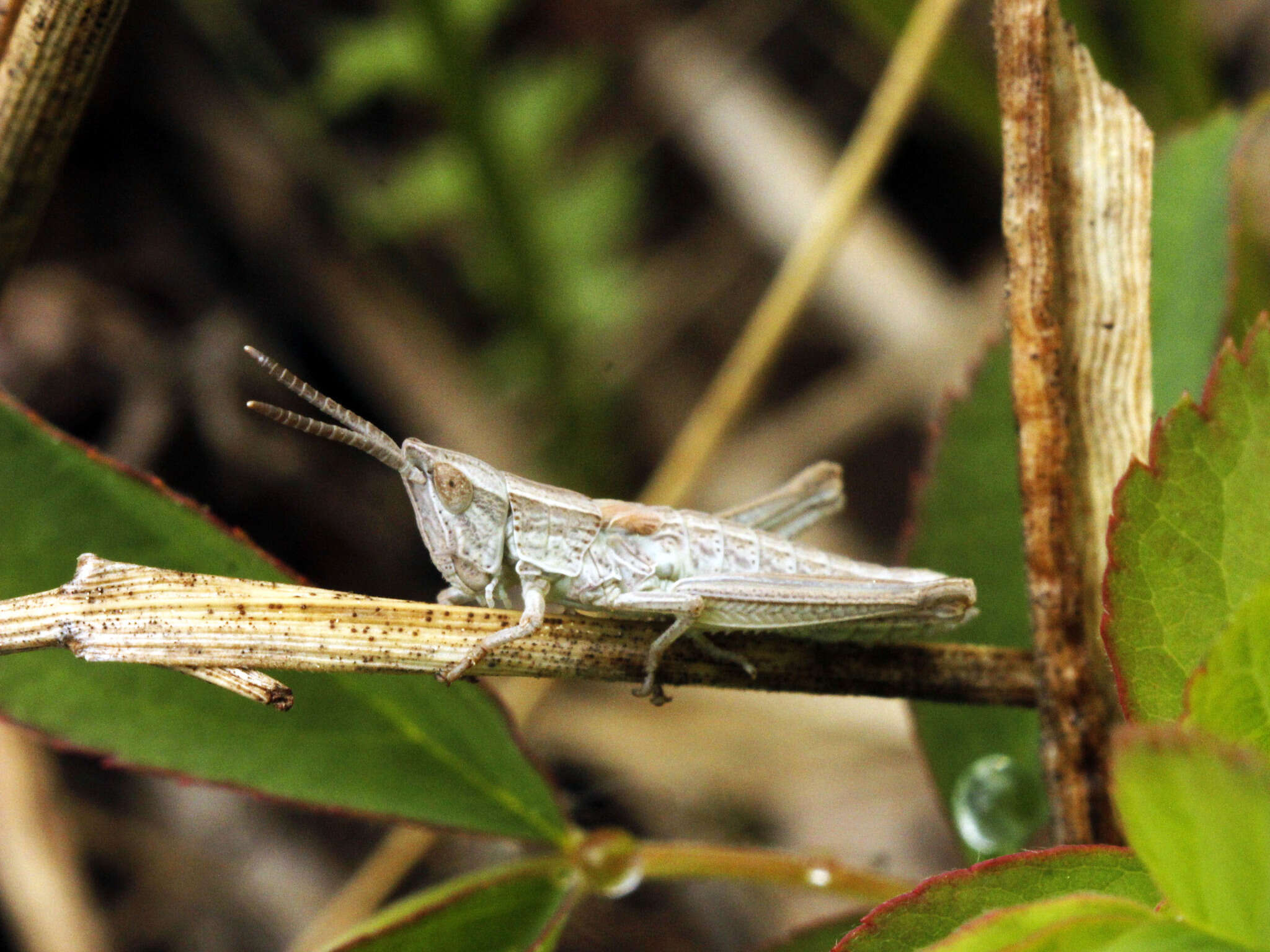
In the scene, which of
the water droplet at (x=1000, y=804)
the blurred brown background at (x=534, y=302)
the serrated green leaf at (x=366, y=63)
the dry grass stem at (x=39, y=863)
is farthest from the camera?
the serrated green leaf at (x=366, y=63)

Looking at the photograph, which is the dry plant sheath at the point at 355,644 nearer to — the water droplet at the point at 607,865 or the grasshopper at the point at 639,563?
the grasshopper at the point at 639,563

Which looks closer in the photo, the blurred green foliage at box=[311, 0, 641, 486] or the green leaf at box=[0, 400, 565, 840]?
the green leaf at box=[0, 400, 565, 840]

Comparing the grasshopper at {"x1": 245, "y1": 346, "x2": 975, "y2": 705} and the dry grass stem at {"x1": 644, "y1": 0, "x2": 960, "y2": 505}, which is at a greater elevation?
the dry grass stem at {"x1": 644, "y1": 0, "x2": 960, "y2": 505}

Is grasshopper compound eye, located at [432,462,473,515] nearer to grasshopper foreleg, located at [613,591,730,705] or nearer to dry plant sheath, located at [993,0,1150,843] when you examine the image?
grasshopper foreleg, located at [613,591,730,705]

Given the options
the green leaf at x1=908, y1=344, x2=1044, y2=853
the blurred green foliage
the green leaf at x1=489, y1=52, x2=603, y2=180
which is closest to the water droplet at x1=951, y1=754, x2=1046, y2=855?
the green leaf at x1=908, y1=344, x2=1044, y2=853

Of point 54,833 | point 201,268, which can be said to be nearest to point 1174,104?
point 201,268

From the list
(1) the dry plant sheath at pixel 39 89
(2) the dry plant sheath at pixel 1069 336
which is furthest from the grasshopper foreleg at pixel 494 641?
(1) the dry plant sheath at pixel 39 89
